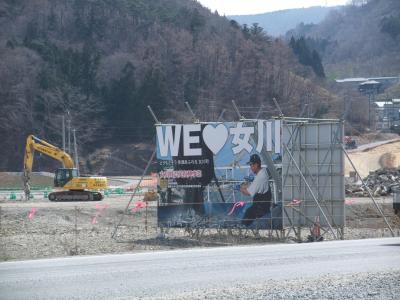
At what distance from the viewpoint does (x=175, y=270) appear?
59.5ft

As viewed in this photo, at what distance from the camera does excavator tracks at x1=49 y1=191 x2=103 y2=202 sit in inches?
2142

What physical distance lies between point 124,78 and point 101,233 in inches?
2622

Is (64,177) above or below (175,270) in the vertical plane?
above

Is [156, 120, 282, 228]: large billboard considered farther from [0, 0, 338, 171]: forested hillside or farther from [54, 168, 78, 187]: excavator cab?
[0, 0, 338, 171]: forested hillside

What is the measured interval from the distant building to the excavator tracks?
77.0 m

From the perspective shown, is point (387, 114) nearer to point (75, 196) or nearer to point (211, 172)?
point (75, 196)

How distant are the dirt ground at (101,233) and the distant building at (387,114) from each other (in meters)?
82.8

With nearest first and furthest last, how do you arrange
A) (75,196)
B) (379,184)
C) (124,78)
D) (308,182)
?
(308,182)
(75,196)
(379,184)
(124,78)

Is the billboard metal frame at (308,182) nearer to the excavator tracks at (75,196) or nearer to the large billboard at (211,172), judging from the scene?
the large billboard at (211,172)

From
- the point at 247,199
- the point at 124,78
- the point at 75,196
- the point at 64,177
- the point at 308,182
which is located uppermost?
the point at 124,78

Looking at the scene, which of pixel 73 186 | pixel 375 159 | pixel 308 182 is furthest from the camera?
pixel 375 159

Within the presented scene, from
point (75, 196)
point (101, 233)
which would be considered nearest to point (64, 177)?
A: point (75, 196)

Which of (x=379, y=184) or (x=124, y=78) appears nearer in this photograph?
(x=379, y=184)

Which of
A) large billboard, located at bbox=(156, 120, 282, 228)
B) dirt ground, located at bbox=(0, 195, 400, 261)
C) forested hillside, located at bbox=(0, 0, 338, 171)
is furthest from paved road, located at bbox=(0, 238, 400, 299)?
forested hillside, located at bbox=(0, 0, 338, 171)
